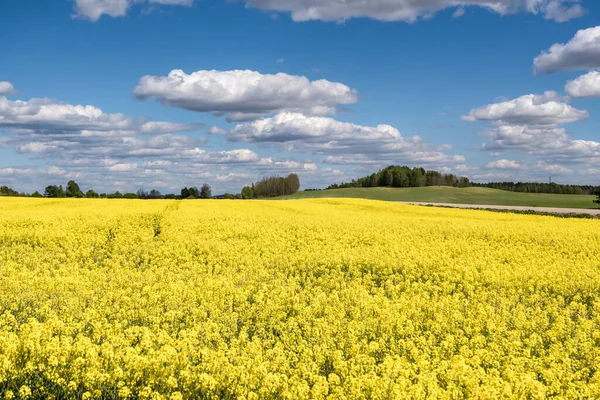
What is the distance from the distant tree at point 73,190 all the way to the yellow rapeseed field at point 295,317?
7322cm

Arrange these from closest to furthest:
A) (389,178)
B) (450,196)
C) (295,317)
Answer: (295,317) < (450,196) < (389,178)

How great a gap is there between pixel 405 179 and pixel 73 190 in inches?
3329

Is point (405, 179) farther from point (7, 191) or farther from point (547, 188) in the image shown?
point (7, 191)

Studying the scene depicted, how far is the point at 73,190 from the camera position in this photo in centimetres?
8950

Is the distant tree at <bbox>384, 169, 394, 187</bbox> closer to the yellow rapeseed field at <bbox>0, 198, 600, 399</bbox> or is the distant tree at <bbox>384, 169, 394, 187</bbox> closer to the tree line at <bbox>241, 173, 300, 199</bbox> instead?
the tree line at <bbox>241, 173, 300, 199</bbox>

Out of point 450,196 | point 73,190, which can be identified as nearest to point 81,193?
point 73,190

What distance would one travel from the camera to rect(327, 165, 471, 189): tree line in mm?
135125

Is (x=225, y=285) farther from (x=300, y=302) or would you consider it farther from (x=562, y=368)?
(x=562, y=368)

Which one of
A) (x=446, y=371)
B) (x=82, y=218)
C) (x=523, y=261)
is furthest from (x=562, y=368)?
(x=82, y=218)

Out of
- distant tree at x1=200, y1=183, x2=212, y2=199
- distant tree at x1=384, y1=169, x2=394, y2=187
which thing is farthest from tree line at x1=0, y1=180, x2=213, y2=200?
distant tree at x1=384, y1=169, x2=394, y2=187

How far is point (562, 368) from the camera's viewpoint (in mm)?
7742

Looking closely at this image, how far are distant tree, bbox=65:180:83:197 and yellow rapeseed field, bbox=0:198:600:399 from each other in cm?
7322

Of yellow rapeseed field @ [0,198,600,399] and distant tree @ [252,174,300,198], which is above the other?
distant tree @ [252,174,300,198]

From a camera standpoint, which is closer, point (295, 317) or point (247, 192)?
point (295, 317)
